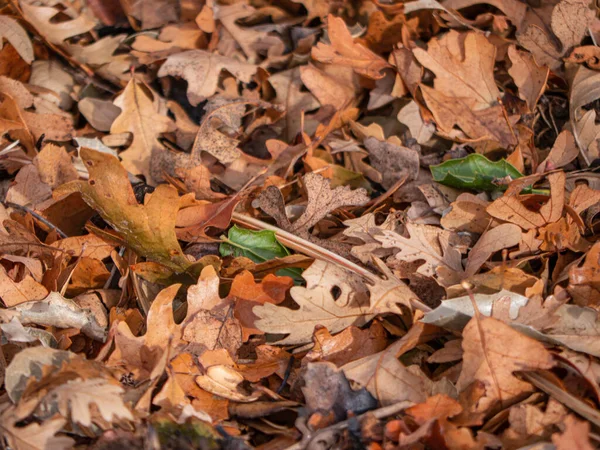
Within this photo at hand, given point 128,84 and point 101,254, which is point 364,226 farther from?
point 128,84

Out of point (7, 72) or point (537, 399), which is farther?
point (7, 72)

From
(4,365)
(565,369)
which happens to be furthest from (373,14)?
(4,365)

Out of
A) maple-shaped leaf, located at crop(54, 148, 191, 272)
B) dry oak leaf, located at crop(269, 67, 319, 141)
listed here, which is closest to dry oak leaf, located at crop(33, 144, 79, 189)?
maple-shaped leaf, located at crop(54, 148, 191, 272)

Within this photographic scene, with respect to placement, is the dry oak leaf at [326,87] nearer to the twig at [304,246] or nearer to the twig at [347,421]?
the twig at [304,246]

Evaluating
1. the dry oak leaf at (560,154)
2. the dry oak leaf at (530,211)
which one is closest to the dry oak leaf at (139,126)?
the dry oak leaf at (530,211)

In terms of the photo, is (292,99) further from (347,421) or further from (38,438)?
(38,438)
